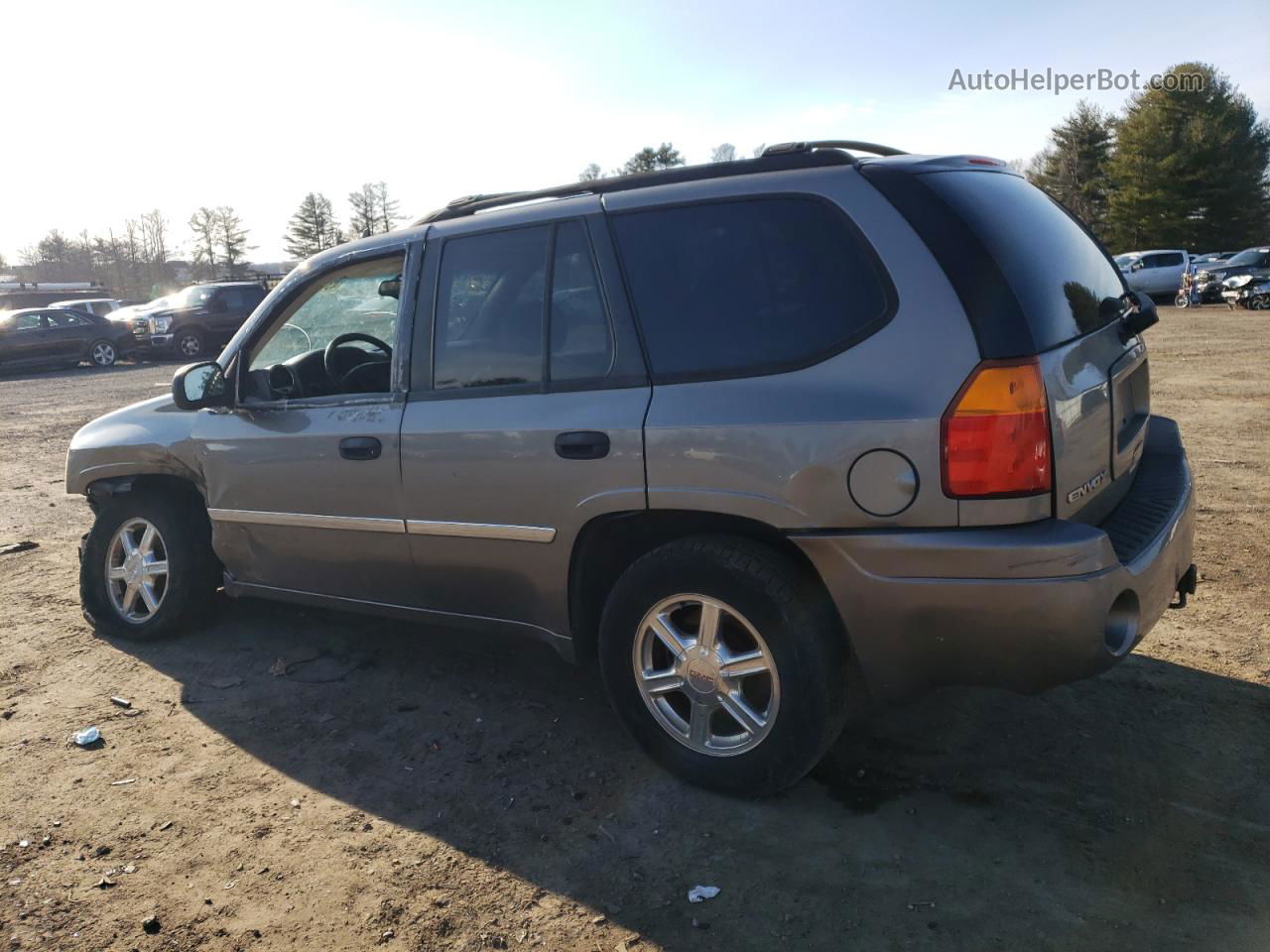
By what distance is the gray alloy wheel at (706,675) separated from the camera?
3.19 m

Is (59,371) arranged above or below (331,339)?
below

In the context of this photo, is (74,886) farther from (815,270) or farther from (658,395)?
(815,270)

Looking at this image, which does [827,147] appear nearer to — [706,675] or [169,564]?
[706,675]

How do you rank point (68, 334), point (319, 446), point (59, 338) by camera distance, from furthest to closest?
point (68, 334) → point (59, 338) → point (319, 446)

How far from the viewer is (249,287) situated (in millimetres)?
25938

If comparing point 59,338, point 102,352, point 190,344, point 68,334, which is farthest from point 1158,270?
point 59,338

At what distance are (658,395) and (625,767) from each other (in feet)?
4.30

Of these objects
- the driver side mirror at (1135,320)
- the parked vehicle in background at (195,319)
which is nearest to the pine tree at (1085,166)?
the parked vehicle in background at (195,319)

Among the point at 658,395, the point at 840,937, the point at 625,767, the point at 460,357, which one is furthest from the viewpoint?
the point at 460,357

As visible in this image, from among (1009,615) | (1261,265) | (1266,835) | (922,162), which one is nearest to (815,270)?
(922,162)

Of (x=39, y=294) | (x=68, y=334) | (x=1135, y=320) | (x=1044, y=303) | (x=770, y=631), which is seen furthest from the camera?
(x=39, y=294)

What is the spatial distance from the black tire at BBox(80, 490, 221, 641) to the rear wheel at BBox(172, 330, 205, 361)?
71.0 ft

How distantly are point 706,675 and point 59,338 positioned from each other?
25654mm

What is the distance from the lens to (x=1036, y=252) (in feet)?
10.2
